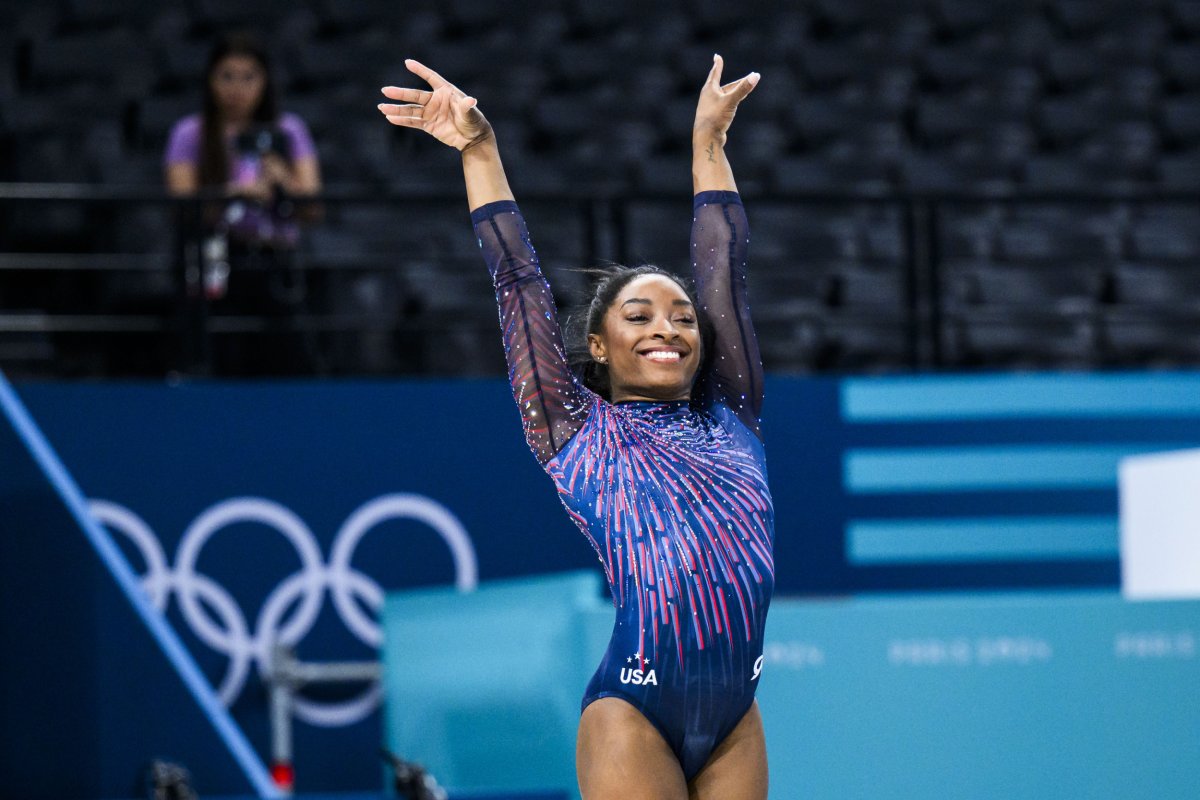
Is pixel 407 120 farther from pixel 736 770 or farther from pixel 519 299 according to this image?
pixel 736 770

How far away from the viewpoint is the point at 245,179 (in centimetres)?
645

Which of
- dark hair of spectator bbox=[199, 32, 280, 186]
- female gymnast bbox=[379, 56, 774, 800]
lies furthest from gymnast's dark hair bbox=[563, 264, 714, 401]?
dark hair of spectator bbox=[199, 32, 280, 186]

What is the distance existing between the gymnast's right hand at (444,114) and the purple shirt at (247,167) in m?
2.98

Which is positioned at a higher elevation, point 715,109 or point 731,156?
point 731,156

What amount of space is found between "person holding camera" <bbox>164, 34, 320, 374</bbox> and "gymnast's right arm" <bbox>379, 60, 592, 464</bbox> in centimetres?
296

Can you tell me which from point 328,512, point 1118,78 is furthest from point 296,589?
point 1118,78

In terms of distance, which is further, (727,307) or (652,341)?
(727,307)

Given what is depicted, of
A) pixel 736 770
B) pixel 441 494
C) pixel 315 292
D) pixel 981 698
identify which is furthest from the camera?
pixel 315 292

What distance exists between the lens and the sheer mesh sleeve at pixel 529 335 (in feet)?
11.0

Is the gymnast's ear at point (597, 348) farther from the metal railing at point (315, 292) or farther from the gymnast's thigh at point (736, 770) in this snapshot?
the metal railing at point (315, 292)

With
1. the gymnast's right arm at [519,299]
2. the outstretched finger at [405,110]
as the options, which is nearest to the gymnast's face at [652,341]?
the gymnast's right arm at [519,299]

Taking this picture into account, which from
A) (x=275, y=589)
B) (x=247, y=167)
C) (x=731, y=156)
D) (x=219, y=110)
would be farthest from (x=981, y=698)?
(x=731, y=156)

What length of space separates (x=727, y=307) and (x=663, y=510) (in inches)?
20.4

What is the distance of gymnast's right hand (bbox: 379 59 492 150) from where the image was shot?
11.1 ft
